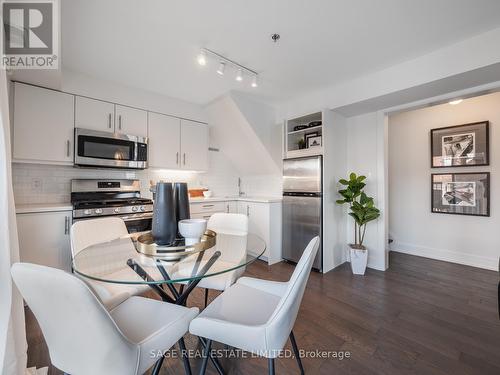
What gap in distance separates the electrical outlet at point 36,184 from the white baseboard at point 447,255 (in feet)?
17.2

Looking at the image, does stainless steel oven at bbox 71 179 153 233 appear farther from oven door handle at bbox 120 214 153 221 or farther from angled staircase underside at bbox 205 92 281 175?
angled staircase underside at bbox 205 92 281 175

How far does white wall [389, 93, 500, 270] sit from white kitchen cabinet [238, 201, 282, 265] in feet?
7.03

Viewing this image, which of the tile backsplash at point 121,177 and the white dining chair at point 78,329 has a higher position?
the tile backsplash at point 121,177

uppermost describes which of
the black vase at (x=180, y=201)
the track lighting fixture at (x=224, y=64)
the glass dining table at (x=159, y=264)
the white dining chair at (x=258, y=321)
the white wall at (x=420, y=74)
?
the track lighting fixture at (x=224, y=64)

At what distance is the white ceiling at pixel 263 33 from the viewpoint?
1.66 m

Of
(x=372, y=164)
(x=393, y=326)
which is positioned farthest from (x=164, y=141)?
(x=393, y=326)

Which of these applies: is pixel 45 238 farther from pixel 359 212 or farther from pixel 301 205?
pixel 359 212

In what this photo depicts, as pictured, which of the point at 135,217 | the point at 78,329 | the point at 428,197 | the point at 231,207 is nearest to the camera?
the point at 78,329

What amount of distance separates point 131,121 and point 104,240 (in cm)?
180

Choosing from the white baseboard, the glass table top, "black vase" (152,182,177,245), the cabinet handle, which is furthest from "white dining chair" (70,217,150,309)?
the white baseboard

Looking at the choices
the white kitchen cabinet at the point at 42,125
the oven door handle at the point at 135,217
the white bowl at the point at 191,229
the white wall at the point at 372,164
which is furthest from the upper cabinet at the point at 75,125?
the white wall at the point at 372,164

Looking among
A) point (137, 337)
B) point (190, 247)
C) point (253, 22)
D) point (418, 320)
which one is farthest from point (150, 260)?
point (418, 320)

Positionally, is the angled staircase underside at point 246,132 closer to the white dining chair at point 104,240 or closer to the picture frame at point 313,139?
the picture frame at point 313,139

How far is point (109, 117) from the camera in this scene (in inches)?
112
